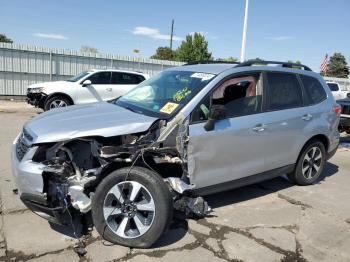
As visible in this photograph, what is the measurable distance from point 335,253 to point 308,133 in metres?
2.12

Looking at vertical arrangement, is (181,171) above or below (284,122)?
below

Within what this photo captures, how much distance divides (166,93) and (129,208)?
5.25 ft

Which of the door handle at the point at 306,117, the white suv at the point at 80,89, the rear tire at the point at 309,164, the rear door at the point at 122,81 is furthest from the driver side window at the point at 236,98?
the rear door at the point at 122,81

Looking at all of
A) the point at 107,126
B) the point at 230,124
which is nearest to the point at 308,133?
the point at 230,124

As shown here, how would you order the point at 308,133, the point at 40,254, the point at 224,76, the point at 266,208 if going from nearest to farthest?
the point at 40,254 → the point at 224,76 → the point at 266,208 → the point at 308,133

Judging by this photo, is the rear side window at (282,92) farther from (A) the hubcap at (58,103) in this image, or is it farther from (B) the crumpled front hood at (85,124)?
(A) the hubcap at (58,103)

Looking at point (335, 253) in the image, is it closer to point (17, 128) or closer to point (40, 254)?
point (40, 254)

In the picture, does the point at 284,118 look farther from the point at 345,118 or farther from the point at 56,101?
the point at 56,101

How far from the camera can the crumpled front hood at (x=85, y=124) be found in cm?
383

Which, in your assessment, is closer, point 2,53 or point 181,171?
point 181,171

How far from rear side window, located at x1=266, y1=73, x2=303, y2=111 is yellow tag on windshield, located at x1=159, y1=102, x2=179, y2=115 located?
4.62 feet

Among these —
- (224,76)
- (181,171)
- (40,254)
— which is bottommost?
(40,254)

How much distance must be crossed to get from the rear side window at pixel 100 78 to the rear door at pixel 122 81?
197 mm

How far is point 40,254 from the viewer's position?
3.66 meters
